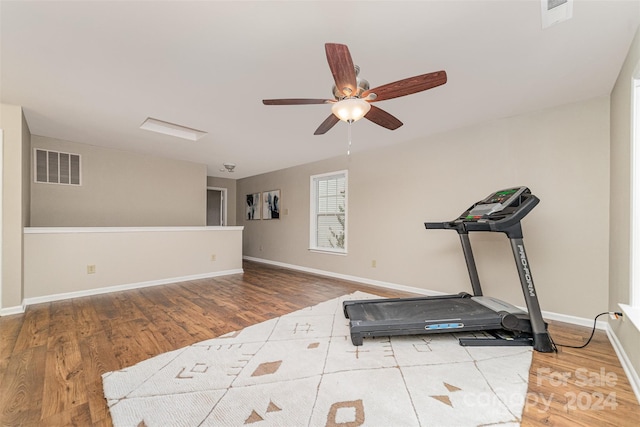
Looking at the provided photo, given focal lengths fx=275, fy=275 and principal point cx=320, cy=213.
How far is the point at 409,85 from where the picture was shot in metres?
1.71

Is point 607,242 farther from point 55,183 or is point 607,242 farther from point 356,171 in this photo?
point 55,183

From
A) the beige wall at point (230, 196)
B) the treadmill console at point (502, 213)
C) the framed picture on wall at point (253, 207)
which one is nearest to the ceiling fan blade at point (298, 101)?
the treadmill console at point (502, 213)

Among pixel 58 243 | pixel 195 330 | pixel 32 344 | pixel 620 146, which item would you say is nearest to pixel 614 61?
pixel 620 146

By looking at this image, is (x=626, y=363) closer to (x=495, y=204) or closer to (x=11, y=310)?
(x=495, y=204)

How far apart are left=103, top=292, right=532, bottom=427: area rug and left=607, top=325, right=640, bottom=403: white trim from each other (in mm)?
523

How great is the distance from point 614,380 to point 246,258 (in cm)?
667

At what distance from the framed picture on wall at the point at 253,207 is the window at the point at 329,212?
77.0 inches

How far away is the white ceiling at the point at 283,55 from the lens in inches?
61.9

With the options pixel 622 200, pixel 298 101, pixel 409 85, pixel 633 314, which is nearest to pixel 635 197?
pixel 622 200

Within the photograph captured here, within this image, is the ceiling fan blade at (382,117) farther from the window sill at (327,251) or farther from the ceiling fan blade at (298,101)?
the window sill at (327,251)

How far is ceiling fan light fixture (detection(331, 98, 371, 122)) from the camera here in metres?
1.81

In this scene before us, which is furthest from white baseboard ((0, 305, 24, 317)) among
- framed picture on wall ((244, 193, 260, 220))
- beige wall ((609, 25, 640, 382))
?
beige wall ((609, 25, 640, 382))

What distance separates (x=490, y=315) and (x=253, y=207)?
5.74m

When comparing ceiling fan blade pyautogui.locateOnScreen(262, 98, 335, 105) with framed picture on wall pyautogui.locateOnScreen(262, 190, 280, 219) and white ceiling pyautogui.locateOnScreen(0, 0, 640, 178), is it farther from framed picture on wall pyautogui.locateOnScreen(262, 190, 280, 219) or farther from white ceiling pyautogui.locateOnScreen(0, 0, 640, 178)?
framed picture on wall pyautogui.locateOnScreen(262, 190, 280, 219)
